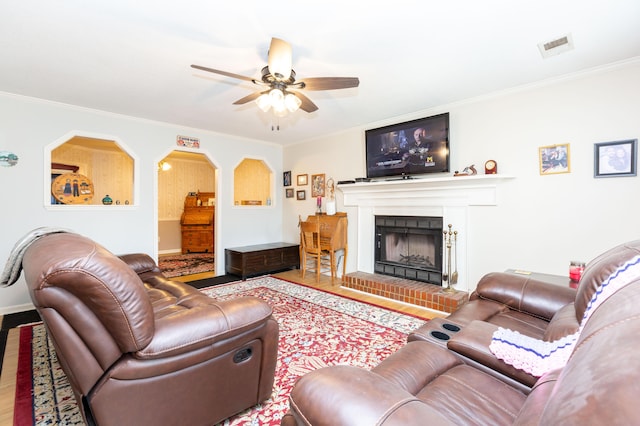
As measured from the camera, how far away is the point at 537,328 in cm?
168

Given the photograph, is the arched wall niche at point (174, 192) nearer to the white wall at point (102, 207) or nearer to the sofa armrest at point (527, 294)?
the white wall at point (102, 207)

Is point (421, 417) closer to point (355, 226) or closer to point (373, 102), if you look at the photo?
point (373, 102)

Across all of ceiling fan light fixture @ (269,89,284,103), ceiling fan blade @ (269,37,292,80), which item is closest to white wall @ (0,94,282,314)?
ceiling fan light fixture @ (269,89,284,103)

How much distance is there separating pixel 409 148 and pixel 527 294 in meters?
2.40

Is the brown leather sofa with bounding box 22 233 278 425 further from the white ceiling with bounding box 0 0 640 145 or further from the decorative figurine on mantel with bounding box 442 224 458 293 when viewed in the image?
the decorative figurine on mantel with bounding box 442 224 458 293

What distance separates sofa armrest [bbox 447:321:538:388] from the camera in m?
1.15

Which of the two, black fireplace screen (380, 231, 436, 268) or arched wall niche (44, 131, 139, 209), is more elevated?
arched wall niche (44, 131, 139, 209)

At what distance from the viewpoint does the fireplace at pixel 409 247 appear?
3830 mm

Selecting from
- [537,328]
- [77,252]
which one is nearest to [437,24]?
[537,328]

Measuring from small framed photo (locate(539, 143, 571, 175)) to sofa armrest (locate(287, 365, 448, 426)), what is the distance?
3132mm

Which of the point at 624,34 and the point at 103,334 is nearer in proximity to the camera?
the point at 103,334

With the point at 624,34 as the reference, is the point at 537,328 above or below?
below

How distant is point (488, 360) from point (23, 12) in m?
3.35

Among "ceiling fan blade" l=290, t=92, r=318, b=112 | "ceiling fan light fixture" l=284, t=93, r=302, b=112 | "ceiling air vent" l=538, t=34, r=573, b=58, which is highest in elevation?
"ceiling air vent" l=538, t=34, r=573, b=58
